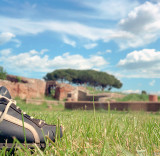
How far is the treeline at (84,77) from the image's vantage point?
4222cm

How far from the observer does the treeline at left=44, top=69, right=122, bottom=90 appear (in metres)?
42.2

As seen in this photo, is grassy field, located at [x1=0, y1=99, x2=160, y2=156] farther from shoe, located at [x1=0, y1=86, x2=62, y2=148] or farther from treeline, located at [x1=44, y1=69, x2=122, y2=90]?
treeline, located at [x1=44, y1=69, x2=122, y2=90]

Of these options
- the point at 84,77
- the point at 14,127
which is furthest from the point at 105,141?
the point at 84,77

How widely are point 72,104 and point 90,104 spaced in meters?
1.03

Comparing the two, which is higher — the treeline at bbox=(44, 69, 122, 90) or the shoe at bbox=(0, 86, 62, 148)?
the treeline at bbox=(44, 69, 122, 90)

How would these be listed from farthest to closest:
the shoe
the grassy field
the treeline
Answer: the treeline
the shoe
the grassy field

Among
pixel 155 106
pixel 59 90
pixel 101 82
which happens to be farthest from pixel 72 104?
pixel 101 82

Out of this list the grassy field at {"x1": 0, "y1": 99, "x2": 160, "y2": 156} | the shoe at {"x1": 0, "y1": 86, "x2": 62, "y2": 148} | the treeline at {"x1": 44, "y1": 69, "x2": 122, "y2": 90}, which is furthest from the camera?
the treeline at {"x1": 44, "y1": 69, "x2": 122, "y2": 90}

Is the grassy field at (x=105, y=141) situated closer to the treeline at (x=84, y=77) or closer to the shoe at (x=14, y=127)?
the shoe at (x=14, y=127)

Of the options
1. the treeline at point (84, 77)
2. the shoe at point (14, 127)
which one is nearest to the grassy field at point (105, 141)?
the shoe at point (14, 127)

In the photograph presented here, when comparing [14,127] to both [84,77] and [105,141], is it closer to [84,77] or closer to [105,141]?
[105,141]

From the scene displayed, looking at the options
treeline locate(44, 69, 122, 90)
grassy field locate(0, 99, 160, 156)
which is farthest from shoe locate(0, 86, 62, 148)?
treeline locate(44, 69, 122, 90)

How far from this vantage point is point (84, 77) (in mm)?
42438

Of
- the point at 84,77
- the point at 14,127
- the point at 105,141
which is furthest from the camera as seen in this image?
the point at 84,77
